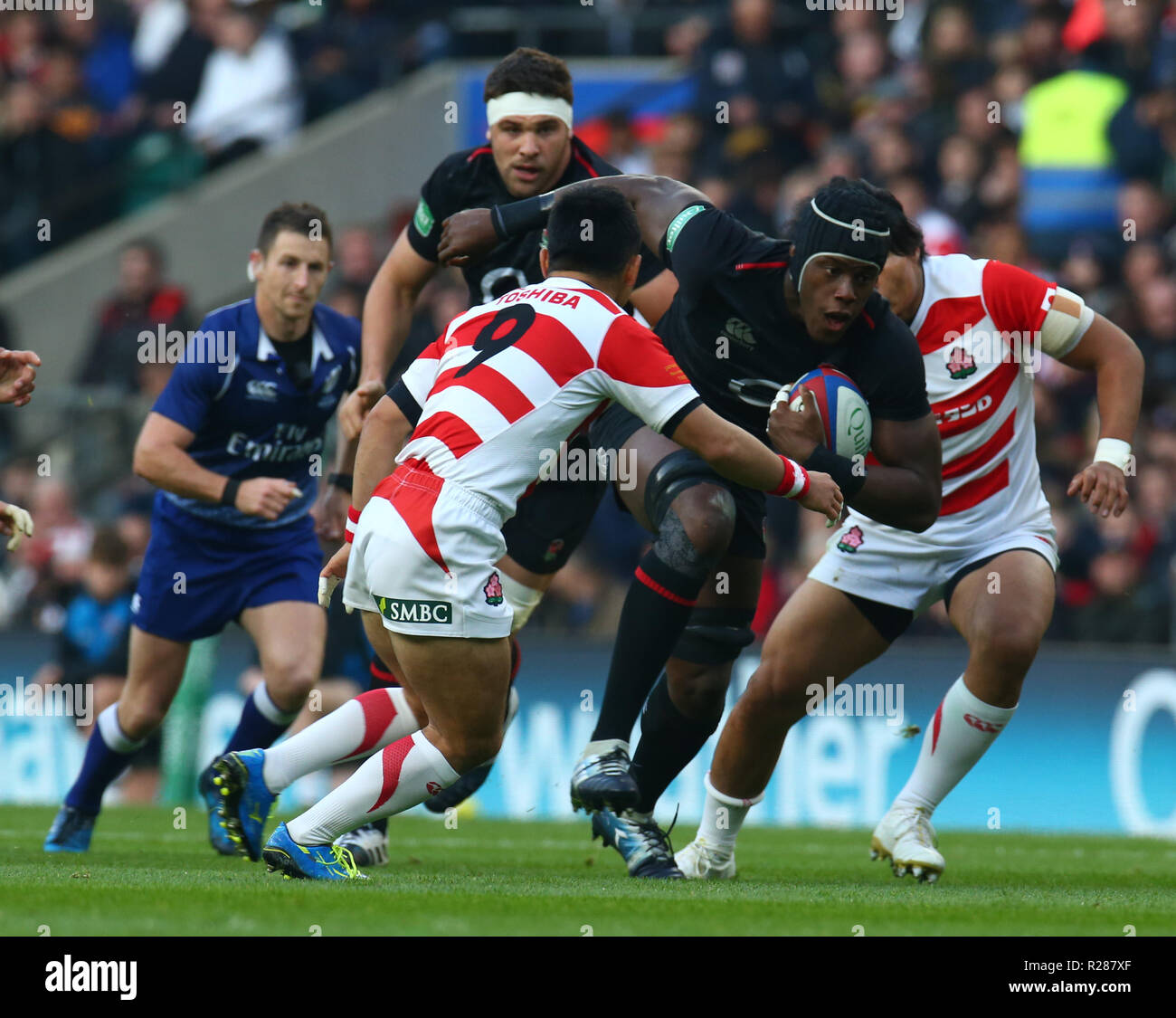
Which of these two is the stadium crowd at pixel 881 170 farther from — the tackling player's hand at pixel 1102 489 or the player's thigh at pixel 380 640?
the player's thigh at pixel 380 640

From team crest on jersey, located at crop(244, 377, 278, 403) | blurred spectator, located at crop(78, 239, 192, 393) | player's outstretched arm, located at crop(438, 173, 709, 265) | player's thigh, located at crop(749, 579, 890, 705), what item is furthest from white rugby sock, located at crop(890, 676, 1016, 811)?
blurred spectator, located at crop(78, 239, 192, 393)

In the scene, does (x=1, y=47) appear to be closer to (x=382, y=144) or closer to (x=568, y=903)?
(x=382, y=144)

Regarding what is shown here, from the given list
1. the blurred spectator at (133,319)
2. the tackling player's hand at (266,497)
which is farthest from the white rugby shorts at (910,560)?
the blurred spectator at (133,319)

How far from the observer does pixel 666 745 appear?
6723 mm

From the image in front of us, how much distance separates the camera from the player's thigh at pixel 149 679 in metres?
8.09

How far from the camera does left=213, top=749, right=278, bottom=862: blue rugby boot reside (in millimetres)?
6164

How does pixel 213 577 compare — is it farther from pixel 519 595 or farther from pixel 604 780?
pixel 604 780

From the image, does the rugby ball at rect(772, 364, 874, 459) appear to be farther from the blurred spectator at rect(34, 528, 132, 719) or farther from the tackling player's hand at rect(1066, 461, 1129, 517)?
the blurred spectator at rect(34, 528, 132, 719)

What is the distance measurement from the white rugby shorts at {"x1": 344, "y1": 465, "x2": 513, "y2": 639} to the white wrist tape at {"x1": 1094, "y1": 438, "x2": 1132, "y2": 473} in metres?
2.48

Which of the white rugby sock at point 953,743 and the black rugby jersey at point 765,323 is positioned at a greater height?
the black rugby jersey at point 765,323

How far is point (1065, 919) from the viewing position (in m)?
5.34

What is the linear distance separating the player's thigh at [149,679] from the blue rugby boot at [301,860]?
8.24 feet
